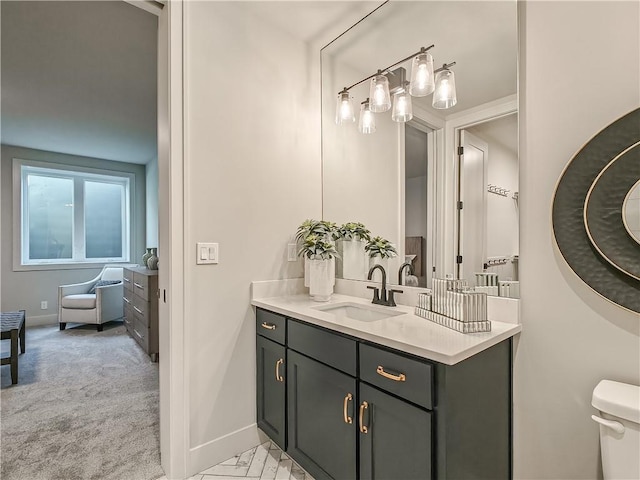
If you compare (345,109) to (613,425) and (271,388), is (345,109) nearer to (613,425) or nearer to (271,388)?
(271,388)

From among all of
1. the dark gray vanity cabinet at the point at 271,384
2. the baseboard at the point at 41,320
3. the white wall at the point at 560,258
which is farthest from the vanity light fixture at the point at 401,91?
the baseboard at the point at 41,320

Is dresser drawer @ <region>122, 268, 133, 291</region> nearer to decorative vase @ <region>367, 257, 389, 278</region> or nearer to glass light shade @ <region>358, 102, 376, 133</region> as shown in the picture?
decorative vase @ <region>367, 257, 389, 278</region>

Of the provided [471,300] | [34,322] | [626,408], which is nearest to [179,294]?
[471,300]

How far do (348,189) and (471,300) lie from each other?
1.19 m

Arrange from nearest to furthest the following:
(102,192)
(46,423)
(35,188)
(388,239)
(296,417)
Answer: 1. (296,417)
2. (388,239)
3. (46,423)
4. (35,188)
5. (102,192)

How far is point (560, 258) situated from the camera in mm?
1282

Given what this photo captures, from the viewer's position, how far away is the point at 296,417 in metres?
1.64

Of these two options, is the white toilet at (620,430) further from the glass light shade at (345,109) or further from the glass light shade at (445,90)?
the glass light shade at (345,109)

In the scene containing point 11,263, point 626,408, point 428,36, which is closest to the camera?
point 626,408

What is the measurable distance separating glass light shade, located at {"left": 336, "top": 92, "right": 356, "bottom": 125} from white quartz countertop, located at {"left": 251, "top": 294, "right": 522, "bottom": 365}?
48.1 inches

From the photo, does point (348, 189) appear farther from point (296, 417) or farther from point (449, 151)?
point (296, 417)

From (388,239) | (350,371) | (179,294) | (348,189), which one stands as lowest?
(350,371)

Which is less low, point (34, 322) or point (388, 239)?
point (388, 239)

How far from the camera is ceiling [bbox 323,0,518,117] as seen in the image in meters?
1.46
